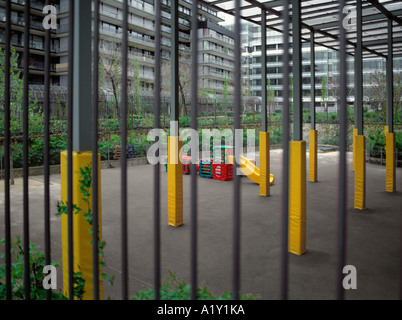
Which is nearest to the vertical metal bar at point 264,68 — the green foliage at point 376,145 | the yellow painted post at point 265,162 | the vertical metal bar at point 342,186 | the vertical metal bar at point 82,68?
the yellow painted post at point 265,162

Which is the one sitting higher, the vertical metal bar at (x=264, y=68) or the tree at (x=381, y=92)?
the tree at (x=381, y=92)

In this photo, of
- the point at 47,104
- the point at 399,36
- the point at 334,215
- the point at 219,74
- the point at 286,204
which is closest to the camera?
the point at 286,204

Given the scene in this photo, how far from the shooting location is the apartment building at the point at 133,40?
38406 millimetres

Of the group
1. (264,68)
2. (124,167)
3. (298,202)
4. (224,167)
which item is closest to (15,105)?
(224,167)

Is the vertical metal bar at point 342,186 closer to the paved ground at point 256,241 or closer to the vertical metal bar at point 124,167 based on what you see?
the vertical metal bar at point 124,167

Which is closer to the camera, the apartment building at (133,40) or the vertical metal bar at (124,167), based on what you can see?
the vertical metal bar at (124,167)

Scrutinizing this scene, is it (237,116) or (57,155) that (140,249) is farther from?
(57,155)

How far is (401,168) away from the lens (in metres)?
17.9

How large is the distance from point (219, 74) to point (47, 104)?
61.0m

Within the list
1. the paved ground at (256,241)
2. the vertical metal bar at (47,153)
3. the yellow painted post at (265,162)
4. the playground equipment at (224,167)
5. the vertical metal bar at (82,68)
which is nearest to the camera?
the vertical metal bar at (47,153)

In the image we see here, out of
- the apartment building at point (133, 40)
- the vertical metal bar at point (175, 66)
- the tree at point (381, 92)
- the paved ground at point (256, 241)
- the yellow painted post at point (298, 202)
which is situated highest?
the apartment building at point (133, 40)

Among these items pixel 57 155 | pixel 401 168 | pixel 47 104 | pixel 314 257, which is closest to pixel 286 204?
pixel 47 104

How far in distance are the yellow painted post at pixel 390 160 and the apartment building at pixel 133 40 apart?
18067 mm

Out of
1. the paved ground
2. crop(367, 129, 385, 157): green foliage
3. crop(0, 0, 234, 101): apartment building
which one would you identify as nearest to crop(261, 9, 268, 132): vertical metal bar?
the paved ground
